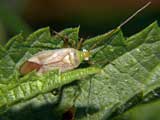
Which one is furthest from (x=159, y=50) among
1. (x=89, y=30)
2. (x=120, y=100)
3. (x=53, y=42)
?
(x=89, y=30)

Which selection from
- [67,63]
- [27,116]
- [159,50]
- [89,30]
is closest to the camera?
[27,116]

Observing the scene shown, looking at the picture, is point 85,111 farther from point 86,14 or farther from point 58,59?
point 86,14

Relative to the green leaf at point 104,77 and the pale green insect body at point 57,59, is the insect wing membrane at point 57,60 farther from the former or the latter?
the green leaf at point 104,77

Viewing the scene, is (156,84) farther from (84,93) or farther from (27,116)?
(27,116)

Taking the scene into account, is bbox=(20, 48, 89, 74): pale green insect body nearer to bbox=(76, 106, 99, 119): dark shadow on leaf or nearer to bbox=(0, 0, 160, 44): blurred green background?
bbox=(76, 106, 99, 119): dark shadow on leaf

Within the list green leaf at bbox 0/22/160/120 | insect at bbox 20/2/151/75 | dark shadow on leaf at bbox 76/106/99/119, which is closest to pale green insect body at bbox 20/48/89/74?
insect at bbox 20/2/151/75

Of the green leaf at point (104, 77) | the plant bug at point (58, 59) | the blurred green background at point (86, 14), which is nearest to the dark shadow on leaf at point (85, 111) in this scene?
the green leaf at point (104, 77)

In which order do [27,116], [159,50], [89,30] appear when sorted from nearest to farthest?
1. [27,116]
2. [159,50]
3. [89,30]
